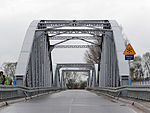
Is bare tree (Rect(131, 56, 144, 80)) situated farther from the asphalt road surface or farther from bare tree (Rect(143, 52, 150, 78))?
the asphalt road surface

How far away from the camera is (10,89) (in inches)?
727

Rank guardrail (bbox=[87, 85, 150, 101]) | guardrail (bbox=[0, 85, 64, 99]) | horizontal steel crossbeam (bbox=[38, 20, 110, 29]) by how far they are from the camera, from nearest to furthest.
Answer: guardrail (bbox=[87, 85, 150, 101]) < guardrail (bbox=[0, 85, 64, 99]) < horizontal steel crossbeam (bbox=[38, 20, 110, 29])

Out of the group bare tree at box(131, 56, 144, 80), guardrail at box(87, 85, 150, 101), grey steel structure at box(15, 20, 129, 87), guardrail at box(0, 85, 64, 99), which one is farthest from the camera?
bare tree at box(131, 56, 144, 80)

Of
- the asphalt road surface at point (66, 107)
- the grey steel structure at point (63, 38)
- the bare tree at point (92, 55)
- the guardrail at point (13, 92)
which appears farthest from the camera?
the bare tree at point (92, 55)

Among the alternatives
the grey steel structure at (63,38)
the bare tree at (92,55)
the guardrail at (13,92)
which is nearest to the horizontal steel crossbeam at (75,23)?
the grey steel structure at (63,38)

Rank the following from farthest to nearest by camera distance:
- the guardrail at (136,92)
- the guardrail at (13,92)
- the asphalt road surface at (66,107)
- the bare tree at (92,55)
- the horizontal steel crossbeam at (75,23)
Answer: the bare tree at (92,55)
the horizontal steel crossbeam at (75,23)
the guardrail at (13,92)
the guardrail at (136,92)
the asphalt road surface at (66,107)

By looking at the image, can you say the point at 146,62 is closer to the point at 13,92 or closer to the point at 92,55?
the point at 92,55

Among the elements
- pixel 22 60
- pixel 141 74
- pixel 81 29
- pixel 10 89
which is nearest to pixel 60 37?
pixel 81 29

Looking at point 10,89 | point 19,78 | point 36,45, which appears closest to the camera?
point 10,89

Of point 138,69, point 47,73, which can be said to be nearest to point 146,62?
point 138,69

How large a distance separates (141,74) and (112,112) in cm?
6613

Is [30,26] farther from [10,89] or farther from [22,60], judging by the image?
[10,89]

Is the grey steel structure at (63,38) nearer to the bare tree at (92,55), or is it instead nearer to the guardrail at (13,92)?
the guardrail at (13,92)

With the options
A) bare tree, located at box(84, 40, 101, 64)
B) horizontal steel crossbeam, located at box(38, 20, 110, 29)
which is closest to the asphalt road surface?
horizontal steel crossbeam, located at box(38, 20, 110, 29)
